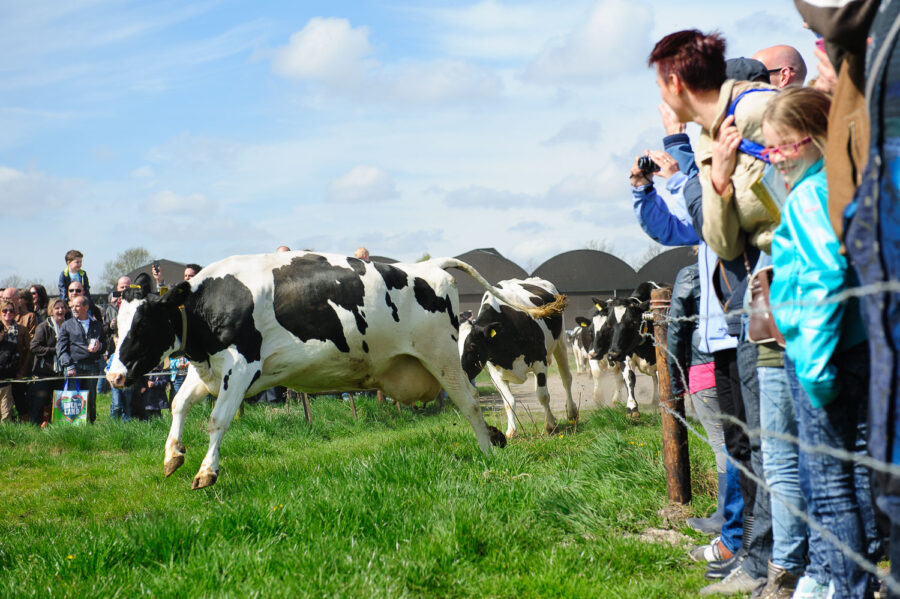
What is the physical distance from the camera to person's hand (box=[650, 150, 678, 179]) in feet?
13.3

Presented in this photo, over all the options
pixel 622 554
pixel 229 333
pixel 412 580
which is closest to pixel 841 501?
pixel 622 554

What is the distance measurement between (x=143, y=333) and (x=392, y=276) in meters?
2.24

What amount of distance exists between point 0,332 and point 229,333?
605cm

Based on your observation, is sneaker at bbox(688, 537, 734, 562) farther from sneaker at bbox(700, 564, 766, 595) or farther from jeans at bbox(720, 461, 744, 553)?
sneaker at bbox(700, 564, 766, 595)

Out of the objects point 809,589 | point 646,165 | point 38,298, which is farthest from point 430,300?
point 38,298

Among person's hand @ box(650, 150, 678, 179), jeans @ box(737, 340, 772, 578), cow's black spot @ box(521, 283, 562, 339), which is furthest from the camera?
cow's black spot @ box(521, 283, 562, 339)

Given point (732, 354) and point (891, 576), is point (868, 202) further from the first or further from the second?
point (732, 354)

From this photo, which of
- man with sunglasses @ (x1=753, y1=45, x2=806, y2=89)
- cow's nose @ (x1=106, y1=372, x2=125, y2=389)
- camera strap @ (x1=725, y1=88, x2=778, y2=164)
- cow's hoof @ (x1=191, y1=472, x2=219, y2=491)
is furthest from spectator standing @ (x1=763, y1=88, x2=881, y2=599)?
cow's nose @ (x1=106, y1=372, x2=125, y2=389)

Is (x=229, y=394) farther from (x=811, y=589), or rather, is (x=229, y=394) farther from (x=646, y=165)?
(x=811, y=589)

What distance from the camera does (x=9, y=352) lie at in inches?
434

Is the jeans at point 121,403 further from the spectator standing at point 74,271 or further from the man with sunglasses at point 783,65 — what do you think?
the man with sunglasses at point 783,65

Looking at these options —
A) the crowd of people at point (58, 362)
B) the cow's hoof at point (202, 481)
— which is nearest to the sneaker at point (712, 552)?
the cow's hoof at point (202, 481)

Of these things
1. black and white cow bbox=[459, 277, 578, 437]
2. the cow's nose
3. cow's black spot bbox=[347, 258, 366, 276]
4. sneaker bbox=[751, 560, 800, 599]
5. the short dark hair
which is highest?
the short dark hair

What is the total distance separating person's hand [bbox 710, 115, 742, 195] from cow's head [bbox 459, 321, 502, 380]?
25.4ft
